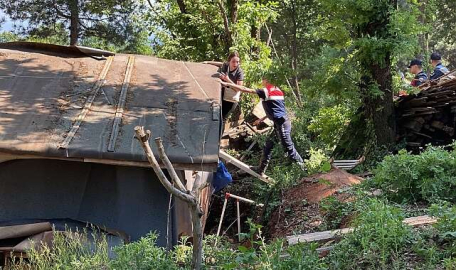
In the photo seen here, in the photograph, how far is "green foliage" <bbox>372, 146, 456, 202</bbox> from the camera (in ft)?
20.9

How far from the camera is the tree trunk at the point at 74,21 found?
69.9 feet

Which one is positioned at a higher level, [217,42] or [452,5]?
[452,5]

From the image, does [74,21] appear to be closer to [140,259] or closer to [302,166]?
[302,166]

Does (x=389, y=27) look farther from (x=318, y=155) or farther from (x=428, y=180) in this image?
(x=428, y=180)

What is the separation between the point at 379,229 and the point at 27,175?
4.08 meters

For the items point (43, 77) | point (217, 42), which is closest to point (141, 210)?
point (43, 77)

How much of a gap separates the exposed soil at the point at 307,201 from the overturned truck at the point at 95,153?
1638mm

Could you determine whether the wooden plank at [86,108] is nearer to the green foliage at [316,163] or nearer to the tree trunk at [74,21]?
the green foliage at [316,163]

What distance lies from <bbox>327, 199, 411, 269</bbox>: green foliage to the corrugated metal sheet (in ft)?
6.24

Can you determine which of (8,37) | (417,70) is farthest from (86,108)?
(8,37)

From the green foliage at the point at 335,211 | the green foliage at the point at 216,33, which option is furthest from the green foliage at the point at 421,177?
the green foliage at the point at 216,33

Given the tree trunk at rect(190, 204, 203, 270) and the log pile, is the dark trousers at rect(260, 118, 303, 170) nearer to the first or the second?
the log pile

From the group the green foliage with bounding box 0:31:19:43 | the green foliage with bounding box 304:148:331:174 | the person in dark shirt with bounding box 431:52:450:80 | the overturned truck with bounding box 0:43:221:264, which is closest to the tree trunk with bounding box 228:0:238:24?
the green foliage with bounding box 304:148:331:174

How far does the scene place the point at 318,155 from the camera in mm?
10617
